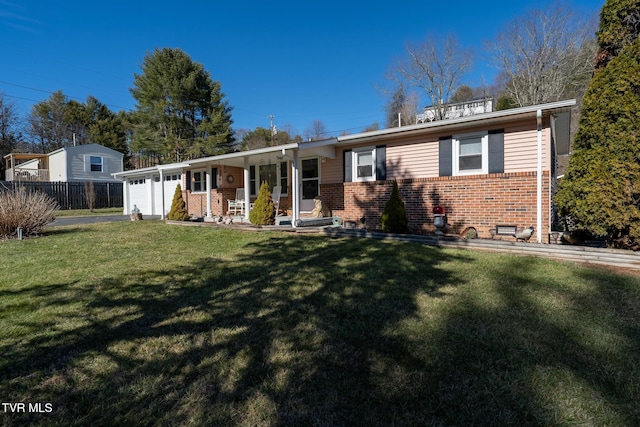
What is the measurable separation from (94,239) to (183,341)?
280 inches

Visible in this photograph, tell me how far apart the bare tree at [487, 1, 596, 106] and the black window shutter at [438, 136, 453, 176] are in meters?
17.2

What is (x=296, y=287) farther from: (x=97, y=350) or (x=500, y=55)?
(x=500, y=55)

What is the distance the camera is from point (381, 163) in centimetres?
964

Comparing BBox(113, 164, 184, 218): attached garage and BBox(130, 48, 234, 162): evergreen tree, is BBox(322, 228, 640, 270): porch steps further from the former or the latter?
BBox(130, 48, 234, 162): evergreen tree

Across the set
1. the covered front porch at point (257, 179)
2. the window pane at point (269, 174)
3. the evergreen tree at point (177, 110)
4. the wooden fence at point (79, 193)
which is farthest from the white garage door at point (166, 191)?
the evergreen tree at point (177, 110)

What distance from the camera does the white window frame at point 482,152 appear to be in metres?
8.02

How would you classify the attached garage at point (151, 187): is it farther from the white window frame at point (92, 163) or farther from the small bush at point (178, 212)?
the white window frame at point (92, 163)

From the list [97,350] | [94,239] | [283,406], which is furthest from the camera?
[94,239]

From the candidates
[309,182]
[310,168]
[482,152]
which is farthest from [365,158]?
[482,152]

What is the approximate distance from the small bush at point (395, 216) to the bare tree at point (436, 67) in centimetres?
2027

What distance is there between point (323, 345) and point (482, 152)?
709cm

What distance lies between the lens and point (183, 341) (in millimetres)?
2867

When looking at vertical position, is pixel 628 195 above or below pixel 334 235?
above

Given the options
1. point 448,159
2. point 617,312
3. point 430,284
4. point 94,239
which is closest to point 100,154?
point 94,239
